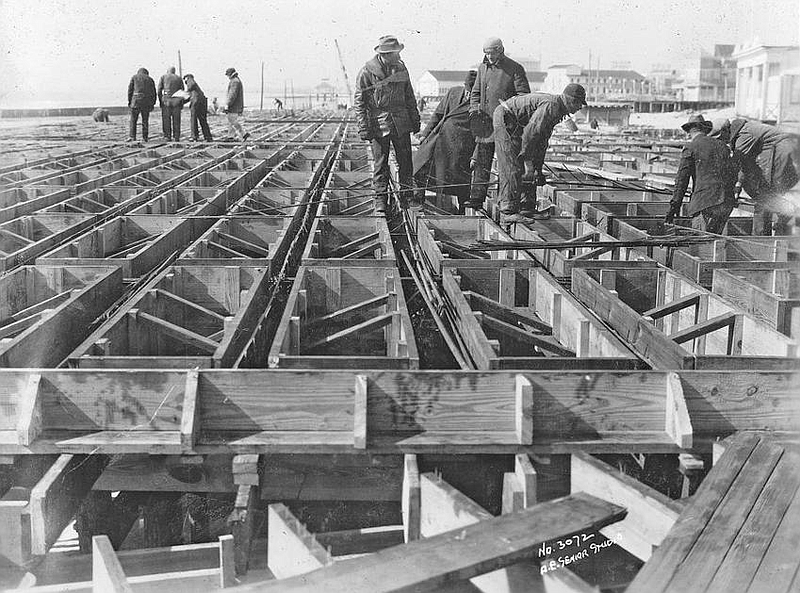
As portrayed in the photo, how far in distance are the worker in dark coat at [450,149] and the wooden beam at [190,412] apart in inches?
336

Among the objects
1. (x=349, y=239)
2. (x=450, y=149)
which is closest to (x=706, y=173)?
(x=349, y=239)

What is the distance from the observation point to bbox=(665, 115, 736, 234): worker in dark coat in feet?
28.7

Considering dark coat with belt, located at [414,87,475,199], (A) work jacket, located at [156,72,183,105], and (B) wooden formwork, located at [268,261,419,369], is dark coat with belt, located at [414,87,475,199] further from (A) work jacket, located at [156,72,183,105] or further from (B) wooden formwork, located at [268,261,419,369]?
(A) work jacket, located at [156,72,183,105]

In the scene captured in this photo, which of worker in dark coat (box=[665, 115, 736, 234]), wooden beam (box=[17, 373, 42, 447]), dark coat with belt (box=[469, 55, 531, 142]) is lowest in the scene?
wooden beam (box=[17, 373, 42, 447])

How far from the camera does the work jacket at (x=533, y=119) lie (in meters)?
9.20

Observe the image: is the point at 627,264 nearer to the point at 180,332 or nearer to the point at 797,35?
the point at 797,35

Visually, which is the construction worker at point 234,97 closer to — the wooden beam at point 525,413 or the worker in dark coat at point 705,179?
the worker in dark coat at point 705,179

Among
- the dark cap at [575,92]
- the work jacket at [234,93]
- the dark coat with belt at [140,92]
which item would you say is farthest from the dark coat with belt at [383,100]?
the work jacket at [234,93]

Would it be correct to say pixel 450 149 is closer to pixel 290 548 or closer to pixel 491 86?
pixel 491 86

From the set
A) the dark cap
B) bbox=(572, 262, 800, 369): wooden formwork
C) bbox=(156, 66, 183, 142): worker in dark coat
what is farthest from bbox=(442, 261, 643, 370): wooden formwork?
bbox=(156, 66, 183, 142): worker in dark coat

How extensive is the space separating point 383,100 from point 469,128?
1666mm

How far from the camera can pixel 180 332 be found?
543 cm

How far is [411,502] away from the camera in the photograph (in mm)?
3795

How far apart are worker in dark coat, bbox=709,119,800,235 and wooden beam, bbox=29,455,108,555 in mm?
7937
